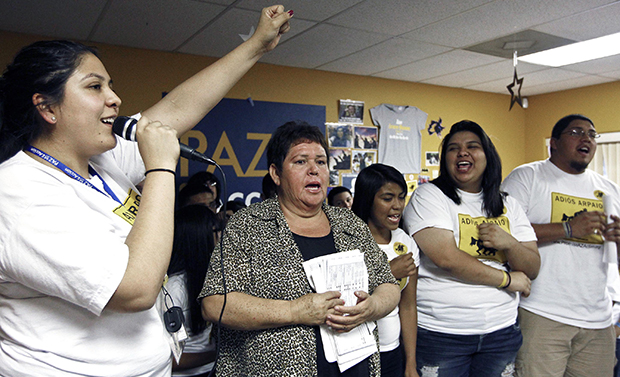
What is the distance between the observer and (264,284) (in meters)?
1.34

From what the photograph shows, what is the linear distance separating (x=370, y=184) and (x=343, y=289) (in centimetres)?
88

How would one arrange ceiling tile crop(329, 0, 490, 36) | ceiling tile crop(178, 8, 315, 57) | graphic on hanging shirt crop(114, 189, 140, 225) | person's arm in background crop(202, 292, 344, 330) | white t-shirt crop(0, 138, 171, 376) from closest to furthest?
white t-shirt crop(0, 138, 171, 376), graphic on hanging shirt crop(114, 189, 140, 225), person's arm in background crop(202, 292, 344, 330), ceiling tile crop(329, 0, 490, 36), ceiling tile crop(178, 8, 315, 57)

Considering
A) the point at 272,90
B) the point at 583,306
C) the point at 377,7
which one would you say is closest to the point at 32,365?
the point at 583,306

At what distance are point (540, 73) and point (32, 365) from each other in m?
5.74

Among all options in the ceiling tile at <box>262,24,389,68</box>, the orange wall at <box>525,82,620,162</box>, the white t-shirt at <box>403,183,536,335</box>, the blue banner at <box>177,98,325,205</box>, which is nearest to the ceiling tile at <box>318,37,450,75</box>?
the ceiling tile at <box>262,24,389,68</box>

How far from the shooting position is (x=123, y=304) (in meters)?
0.80

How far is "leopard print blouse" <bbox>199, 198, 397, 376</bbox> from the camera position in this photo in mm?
1279

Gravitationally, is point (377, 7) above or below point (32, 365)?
above

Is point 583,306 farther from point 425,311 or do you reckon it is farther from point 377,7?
point 377,7

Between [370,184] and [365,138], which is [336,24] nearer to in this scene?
[370,184]

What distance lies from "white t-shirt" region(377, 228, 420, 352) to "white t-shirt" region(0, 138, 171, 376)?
1035 millimetres

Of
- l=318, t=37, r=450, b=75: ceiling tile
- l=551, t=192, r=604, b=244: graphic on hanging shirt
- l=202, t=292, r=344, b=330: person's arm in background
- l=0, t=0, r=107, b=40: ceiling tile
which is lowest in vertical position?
l=202, t=292, r=344, b=330: person's arm in background

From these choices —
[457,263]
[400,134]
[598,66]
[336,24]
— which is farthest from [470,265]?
[598,66]

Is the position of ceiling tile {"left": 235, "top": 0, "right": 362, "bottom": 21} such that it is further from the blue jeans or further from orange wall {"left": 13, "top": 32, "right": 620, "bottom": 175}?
the blue jeans
